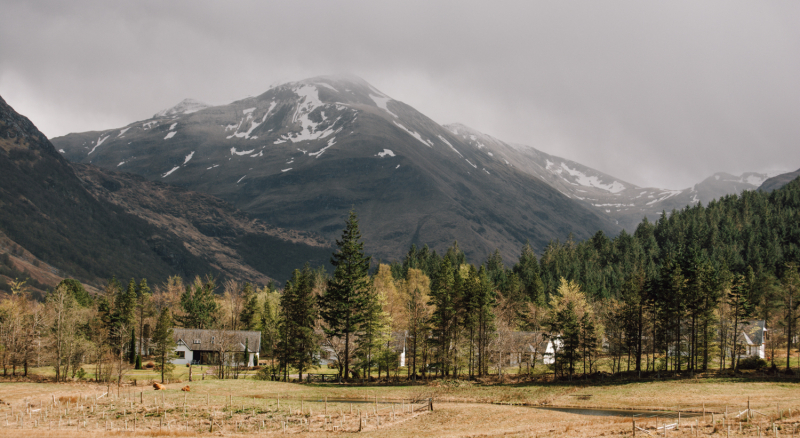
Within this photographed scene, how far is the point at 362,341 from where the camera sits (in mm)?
72250

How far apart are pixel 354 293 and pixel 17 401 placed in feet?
119

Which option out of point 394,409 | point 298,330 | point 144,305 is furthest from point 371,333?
point 144,305

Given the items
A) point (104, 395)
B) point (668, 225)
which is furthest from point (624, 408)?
Result: point (668, 225)

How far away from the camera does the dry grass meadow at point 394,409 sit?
37.8 meters

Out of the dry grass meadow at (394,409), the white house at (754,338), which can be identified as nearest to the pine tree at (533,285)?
the white house at (754,338)

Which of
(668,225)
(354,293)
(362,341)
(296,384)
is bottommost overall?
(296,384)

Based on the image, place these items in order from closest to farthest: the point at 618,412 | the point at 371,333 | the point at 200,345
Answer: the point at 618,412
the point at 371,333
the point at 200,345

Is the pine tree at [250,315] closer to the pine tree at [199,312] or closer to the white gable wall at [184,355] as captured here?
the pine tree at [199,312]

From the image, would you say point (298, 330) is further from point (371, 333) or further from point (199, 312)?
point (199, 312)

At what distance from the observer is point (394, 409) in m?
49.0

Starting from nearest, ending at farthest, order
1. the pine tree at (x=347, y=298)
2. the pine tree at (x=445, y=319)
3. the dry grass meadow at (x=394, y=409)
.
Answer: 1. the dry grass meadow at (x=394, y=409)
2. the pine tree at (x=347, y=298)
3. the pine tree at (x=445, y=319)

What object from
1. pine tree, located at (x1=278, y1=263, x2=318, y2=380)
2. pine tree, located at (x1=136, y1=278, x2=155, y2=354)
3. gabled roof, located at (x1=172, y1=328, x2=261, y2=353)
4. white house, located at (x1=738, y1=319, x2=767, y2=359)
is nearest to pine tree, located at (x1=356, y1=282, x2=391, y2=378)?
pine tree, located at (x1=278, y1=263, x2=318, y2=380)

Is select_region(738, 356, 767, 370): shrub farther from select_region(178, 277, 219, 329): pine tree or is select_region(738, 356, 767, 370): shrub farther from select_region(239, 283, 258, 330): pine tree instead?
select_region(178, 277, 219, 329): pine tree

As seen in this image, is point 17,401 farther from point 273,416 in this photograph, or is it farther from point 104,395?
point 273,416
